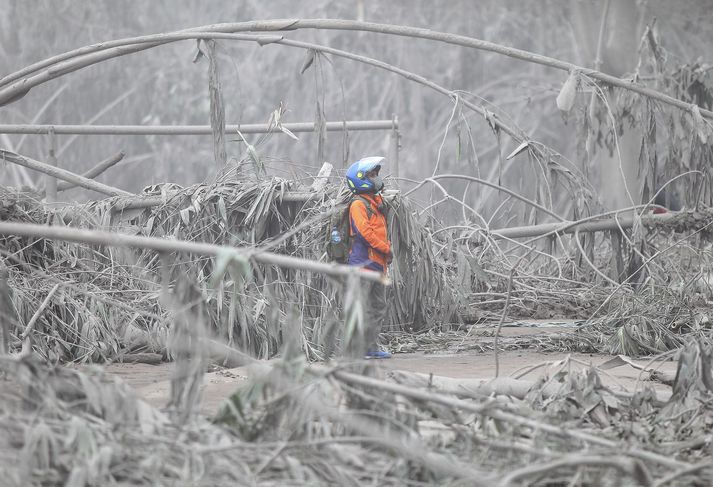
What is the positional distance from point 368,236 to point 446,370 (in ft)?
4.18

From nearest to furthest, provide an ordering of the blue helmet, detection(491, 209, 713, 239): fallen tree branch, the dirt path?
the dirt path < the blue helmet < detection(491, 209, 713, 239): fallen tree branch

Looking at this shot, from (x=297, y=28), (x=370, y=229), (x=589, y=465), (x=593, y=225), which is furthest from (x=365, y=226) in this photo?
(x=589, y=465)

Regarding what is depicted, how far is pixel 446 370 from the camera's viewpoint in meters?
8.27

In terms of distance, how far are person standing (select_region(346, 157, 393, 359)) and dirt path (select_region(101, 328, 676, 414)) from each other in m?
0.48

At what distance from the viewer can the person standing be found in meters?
8.85

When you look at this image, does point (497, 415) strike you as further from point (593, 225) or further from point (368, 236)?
point (593, 225)

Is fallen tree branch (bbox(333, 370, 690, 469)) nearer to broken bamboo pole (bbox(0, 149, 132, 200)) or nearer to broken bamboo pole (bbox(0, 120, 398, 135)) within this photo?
broken bamboo pole (bbox(0, 149, 132, 200))

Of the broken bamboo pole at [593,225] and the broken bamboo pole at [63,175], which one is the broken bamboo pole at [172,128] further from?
the broken bamboo pole at [593,225]

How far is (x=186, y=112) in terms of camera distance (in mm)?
26969

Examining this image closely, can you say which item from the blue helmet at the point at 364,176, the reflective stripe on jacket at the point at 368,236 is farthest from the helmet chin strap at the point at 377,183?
the reflective stripe on jacket at the point at 368,236

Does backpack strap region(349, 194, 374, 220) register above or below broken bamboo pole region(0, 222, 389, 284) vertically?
below

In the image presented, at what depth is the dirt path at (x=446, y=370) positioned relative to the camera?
6820mm

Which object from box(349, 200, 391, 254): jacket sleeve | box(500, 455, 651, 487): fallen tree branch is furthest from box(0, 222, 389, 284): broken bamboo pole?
box(349, 200, 391, 254): jacket sleeve

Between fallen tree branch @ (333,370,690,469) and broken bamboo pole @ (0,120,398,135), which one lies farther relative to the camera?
broken bamboo pole @ (0,120,398,135)
